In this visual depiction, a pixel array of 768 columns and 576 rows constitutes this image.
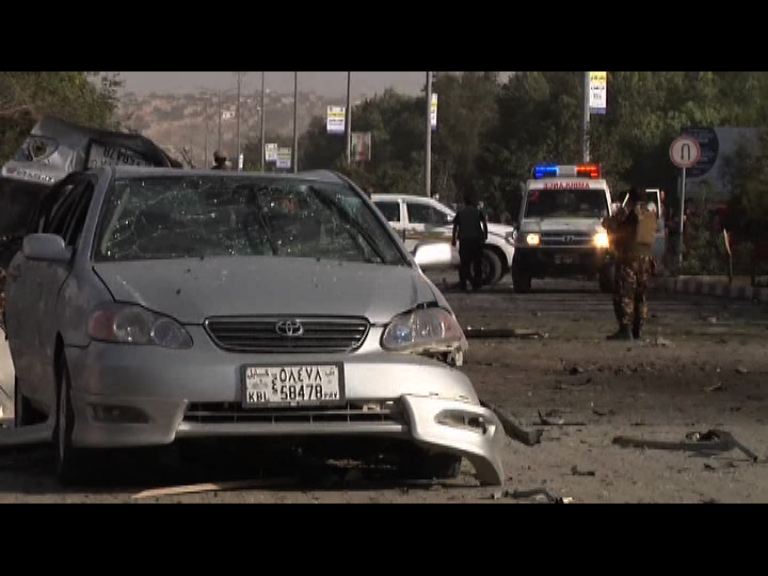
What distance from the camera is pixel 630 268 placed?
19.0 meters

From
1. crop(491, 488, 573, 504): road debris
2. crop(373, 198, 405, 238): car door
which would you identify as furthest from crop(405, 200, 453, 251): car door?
crop(491, 488, 573, 504): road debris

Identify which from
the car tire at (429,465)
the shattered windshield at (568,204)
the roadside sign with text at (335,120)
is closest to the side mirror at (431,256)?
the car tire at (429,465)

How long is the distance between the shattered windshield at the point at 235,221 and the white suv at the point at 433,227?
79.7ft

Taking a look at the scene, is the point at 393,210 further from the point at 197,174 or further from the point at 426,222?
the point at 197,174

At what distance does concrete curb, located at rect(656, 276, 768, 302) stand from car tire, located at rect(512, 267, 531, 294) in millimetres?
3305

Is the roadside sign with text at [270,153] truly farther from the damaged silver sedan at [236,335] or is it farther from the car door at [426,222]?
the damaged silver sedan at [236,335]

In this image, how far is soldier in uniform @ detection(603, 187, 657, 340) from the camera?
61.9 feet

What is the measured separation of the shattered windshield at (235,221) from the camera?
895 centimetres

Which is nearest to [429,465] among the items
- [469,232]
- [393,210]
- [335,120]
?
[469,232]

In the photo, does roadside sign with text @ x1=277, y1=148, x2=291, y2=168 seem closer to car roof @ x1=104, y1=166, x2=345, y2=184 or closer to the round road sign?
the round road sign

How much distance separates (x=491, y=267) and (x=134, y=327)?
26920mm

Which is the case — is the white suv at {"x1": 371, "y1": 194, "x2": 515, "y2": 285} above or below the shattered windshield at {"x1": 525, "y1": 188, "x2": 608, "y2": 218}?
below
